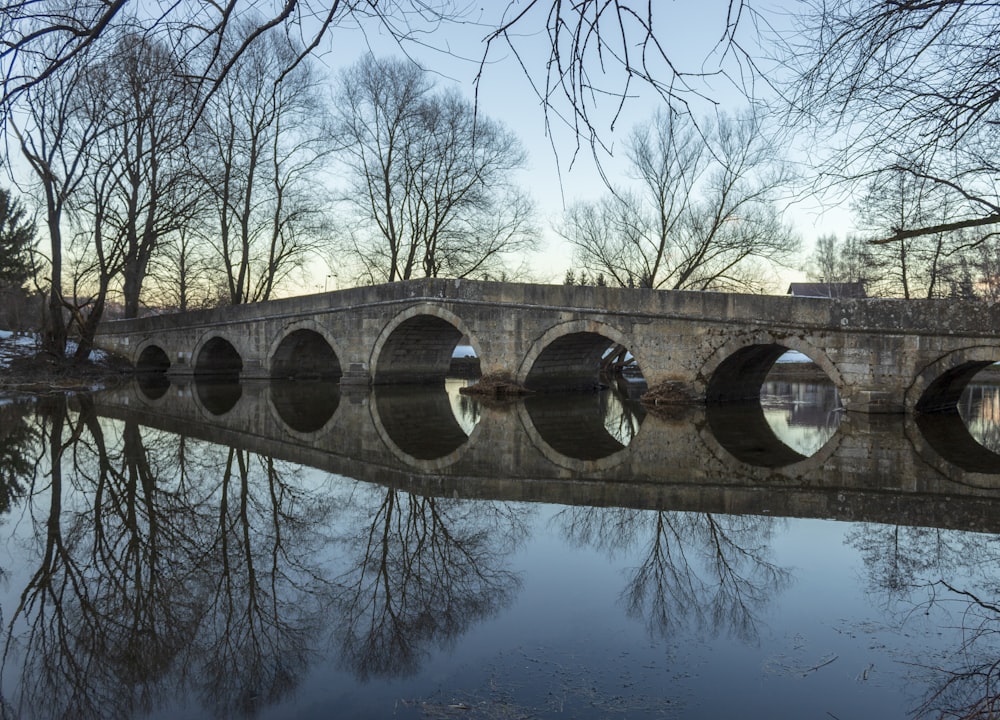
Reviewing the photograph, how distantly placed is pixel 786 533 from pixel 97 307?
19.2 meters

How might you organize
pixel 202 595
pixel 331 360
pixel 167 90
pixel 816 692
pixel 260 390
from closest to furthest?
pixel 167 90, pixel 816 692, pixel 202 595, pixel 260 390, pixel 331 360

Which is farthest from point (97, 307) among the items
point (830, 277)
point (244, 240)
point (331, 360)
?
point (830, 277)

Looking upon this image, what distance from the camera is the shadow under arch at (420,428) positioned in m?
7.39

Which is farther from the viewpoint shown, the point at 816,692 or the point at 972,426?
the point at 972,426

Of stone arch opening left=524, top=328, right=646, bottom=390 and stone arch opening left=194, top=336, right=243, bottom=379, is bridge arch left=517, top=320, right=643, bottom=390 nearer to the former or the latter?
stone arch opening left=524, top=328, right=646, bottom=390

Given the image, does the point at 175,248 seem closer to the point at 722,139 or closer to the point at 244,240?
the point at 244,240

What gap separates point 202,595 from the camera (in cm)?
336

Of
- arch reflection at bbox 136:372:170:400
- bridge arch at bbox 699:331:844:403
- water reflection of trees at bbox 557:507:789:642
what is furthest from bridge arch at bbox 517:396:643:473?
arch reflection at bbox 136:372:170:400

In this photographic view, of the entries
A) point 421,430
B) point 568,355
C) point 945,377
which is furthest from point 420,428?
point 945,377

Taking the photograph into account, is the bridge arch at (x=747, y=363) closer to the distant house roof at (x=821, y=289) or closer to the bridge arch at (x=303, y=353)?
the bridge arch at (x=303, y=353)

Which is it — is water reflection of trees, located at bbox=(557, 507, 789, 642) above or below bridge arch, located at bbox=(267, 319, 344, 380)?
below

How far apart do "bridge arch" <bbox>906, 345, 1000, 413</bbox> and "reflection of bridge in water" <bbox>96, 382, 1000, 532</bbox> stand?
30cm

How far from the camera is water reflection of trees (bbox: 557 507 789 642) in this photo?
10.6 feet

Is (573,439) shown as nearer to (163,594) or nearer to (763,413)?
(763,413)
